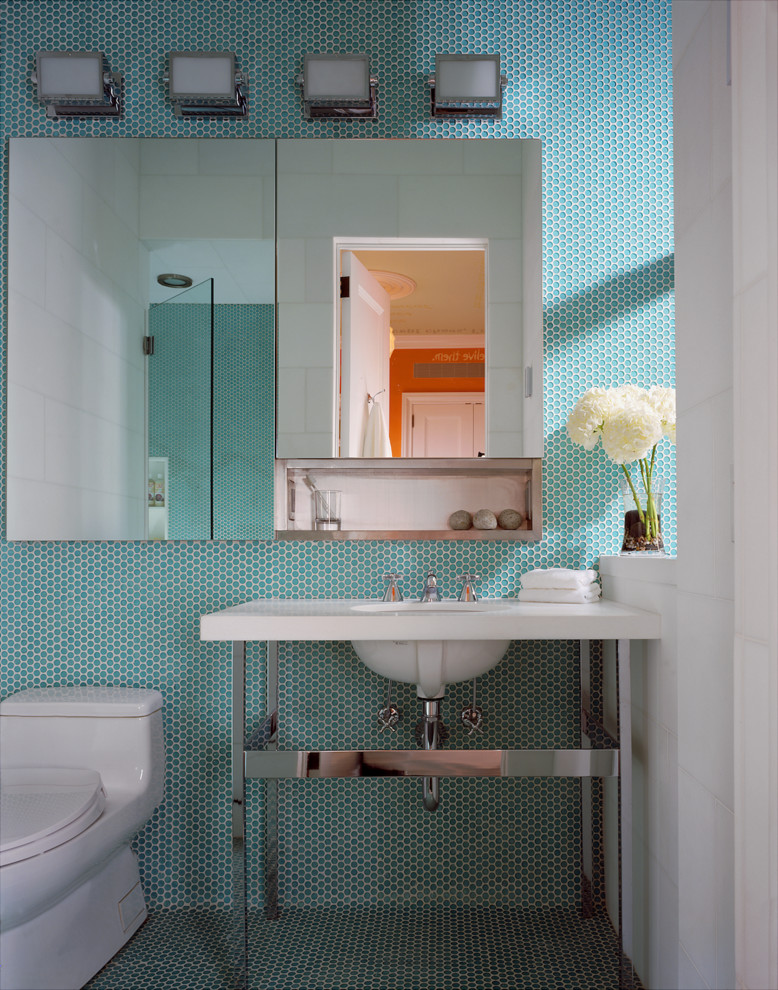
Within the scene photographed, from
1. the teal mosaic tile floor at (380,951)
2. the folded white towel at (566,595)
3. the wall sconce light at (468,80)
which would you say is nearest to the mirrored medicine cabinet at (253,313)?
the wall sconce light at (468,80)

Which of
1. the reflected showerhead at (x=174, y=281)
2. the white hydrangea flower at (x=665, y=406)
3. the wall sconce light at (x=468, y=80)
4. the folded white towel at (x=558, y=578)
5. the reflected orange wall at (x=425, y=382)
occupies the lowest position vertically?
the folded white towel at (x=558, y=578)

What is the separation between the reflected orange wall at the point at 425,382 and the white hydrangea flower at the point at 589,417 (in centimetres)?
30

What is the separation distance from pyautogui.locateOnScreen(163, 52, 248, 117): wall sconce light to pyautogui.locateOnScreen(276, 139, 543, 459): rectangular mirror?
0.19 meters

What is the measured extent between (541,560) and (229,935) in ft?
4.13

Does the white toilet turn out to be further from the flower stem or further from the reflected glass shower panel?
the flower stem

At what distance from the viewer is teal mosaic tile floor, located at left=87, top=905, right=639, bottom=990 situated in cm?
173

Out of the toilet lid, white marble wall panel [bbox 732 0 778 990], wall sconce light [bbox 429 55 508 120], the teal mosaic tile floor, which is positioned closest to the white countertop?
the toilet lid

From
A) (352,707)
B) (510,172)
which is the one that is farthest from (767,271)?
(352,707)

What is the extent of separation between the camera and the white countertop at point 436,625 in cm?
157

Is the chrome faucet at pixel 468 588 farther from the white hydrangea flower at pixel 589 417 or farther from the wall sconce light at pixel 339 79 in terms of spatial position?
the wall sconce light at pixel 339 79

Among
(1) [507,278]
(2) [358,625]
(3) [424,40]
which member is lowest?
(2) [358,625]

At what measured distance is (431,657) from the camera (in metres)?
1.68

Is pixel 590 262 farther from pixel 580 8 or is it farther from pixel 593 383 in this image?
pixel 580 8

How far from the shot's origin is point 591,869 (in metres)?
2.04
